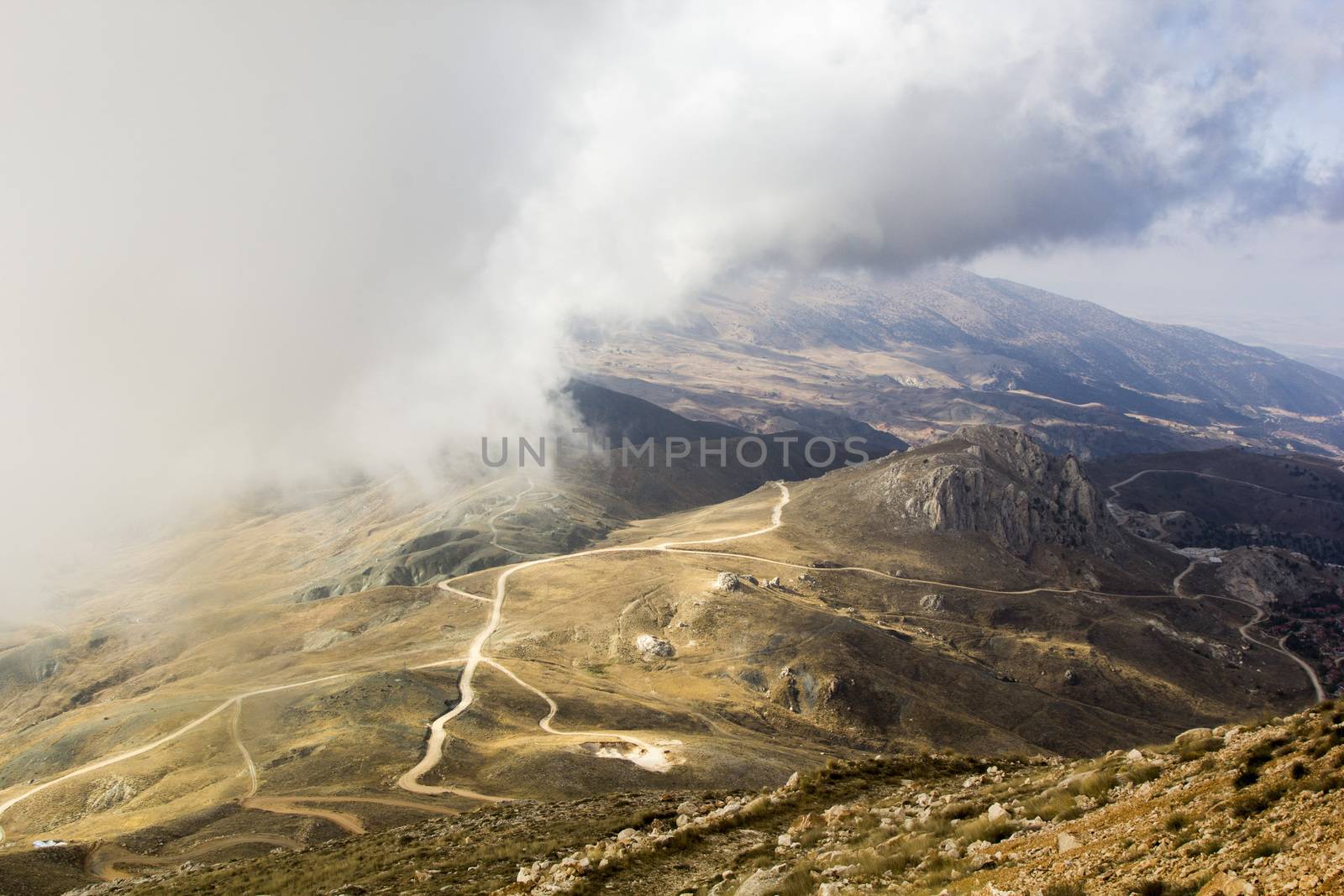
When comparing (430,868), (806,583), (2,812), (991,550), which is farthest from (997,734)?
(2,812)

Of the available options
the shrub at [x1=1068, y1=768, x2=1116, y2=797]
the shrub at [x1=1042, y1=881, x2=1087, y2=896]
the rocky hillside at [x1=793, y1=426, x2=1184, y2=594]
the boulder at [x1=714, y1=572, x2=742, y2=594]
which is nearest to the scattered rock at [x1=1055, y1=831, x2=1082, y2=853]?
the shrub at [x1=1042, y1=881, x2=1087, y2=896]

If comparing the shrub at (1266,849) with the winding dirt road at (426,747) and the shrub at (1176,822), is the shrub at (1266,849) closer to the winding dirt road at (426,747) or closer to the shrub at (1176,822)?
the shrub at (1176,822)

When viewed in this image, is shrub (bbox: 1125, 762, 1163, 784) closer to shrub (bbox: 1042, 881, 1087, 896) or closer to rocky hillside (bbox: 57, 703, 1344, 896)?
rocky hillside (bbox: 57, 703, 1344, 896)

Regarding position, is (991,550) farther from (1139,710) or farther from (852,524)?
(1139,710)

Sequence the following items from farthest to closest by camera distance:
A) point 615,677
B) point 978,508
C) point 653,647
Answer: point 978,508
point 653,647
point 615,677

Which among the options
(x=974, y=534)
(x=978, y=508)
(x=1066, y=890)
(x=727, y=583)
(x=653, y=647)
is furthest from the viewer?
(x=978, y=508)

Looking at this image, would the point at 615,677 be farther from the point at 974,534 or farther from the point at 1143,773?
the point at 974,534

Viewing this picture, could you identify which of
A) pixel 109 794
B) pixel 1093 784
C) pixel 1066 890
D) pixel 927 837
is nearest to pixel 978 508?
pixel 109 794

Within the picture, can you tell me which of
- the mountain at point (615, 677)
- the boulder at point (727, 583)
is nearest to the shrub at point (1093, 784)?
the mountain at point (615, 677)
